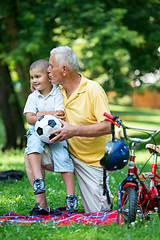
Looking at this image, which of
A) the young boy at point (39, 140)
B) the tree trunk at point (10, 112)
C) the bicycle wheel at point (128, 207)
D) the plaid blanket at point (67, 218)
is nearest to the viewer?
the bicycle wheel at point (128, 207)

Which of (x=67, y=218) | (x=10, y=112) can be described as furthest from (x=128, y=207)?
(x=10, y=112)

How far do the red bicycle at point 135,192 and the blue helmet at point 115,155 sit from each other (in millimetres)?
106

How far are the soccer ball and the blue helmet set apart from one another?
0.87 metres

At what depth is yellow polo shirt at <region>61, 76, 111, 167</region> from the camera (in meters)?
4.69

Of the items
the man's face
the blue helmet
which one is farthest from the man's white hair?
the blue helmet

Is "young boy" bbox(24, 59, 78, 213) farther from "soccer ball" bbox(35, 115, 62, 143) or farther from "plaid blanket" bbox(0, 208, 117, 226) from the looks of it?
"plaid blanket" bbox(0, 208, 117, 226)

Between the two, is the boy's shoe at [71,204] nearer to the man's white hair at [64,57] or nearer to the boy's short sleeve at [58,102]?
the boy's short sleeve at [58,102]

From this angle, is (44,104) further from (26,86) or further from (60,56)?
(26,86)

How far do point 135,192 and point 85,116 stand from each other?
118 centimetres

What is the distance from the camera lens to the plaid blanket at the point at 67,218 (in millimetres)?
4219

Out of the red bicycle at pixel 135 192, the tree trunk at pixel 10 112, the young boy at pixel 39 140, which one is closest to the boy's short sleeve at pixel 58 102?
the young boy at pixel 39 140

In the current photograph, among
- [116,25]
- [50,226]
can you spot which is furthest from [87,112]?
[116,25]

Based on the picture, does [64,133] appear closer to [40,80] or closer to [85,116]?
[85,116]

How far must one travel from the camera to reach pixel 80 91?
15.6 ft
